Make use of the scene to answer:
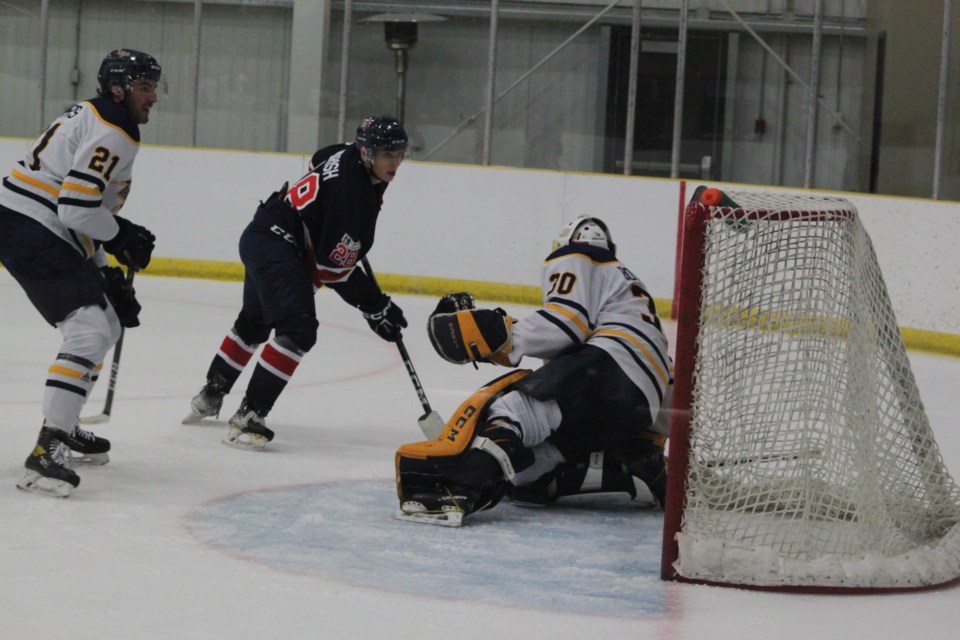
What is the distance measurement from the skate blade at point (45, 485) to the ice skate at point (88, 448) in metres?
0.35

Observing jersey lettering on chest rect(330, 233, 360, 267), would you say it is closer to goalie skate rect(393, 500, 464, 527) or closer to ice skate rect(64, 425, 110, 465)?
ice skate rect(64, 425, 110, 465)

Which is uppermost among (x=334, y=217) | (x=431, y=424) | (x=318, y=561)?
(x=334, y=217)

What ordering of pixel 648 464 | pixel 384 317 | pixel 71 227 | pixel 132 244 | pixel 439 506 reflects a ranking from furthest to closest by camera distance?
pixel 384 317 → pixel 132 244 → pixel 648 464 → pixel 71 227 → pixel 439 506

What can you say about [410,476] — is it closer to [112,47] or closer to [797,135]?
[797,135]

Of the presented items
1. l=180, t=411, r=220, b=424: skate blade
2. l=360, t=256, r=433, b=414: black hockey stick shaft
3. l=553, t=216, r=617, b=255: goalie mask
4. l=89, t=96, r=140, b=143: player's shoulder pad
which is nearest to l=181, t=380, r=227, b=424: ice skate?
l=180, t=411, r=220, b=424: skate blade

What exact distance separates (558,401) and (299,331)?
3.18 ft

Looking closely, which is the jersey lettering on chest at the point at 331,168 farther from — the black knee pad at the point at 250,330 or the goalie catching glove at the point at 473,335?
the goalie catching glove at the point at 473,335

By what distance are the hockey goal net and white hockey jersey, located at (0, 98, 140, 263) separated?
1.37 metres

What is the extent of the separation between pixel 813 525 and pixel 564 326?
0.76 meters

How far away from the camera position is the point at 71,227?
10.0ft

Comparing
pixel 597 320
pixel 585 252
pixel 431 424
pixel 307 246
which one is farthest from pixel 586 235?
pixel 307 246

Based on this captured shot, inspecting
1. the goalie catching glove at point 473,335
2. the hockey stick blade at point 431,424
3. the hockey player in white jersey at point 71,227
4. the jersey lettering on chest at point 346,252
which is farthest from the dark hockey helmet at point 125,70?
the hockey stick blade at point 431,424

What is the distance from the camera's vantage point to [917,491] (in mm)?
2873

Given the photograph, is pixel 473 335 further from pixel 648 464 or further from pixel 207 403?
pixel 207 403
